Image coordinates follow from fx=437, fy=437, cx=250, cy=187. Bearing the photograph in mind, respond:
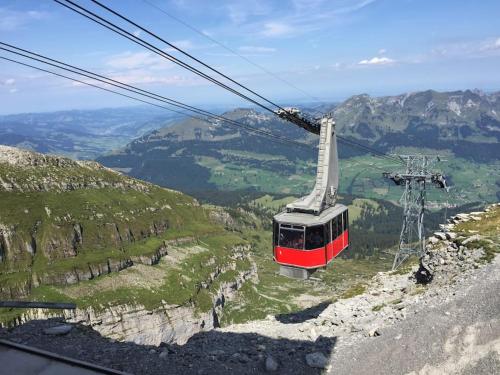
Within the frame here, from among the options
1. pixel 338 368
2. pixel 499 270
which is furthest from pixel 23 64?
pixel 499 270

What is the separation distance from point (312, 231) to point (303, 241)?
112 cm

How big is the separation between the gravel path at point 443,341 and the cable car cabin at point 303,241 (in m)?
7.66

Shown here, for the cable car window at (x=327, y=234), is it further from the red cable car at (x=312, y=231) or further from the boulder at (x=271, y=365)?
the boulder at (x=271, y=365)

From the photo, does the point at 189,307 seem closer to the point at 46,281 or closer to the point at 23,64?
the point at 46,281

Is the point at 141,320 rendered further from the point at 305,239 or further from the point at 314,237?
the point at 314,237

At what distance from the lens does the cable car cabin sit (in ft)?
119

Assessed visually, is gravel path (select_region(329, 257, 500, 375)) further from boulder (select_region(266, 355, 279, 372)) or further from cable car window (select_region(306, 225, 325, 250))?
cable car window (select_region(306, 225, 325, 250))

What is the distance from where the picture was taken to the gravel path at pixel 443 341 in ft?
78.4

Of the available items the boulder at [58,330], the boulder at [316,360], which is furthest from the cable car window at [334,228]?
the boulder at [58,330]

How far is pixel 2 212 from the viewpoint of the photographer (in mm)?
178750

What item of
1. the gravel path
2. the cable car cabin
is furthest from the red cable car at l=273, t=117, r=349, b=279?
the gravel path

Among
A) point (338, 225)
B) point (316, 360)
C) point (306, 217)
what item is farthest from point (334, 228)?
point (316, 360)

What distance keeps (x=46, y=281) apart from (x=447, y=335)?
163901mm

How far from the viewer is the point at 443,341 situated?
26.1m
